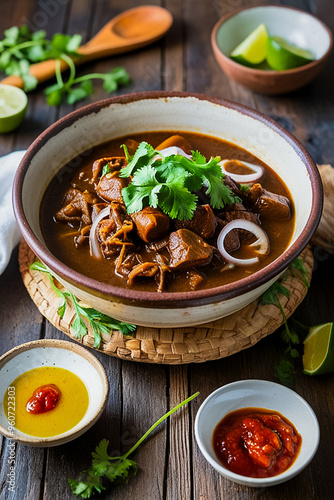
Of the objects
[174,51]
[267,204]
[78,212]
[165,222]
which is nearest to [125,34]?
[174,51]

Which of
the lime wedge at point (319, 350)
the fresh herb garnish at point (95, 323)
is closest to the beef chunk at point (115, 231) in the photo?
the fresh herb garnish at point (95, 323)

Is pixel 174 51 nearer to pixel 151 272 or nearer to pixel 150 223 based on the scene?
pixel 150 223

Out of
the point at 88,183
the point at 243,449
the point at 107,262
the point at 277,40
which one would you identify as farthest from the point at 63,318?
the point at 277,40

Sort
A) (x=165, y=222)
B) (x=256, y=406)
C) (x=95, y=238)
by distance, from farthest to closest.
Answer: (x=95, y=238) < (x=165, y=222) < (x=256, y=406)

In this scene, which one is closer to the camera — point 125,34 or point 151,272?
point 151,272

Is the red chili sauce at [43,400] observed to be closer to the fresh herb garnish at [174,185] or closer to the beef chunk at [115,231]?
the beef chunk at [115,231]

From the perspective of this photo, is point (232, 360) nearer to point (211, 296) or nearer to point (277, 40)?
point (211, 296)

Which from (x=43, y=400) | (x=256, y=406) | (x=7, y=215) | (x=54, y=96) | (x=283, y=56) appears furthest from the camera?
(x=54, y=96)
